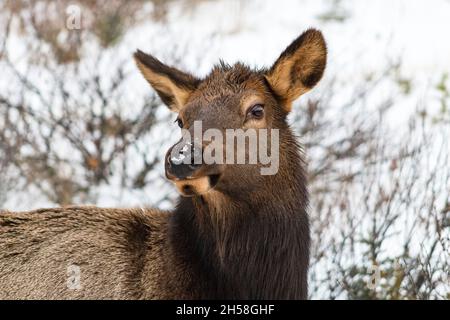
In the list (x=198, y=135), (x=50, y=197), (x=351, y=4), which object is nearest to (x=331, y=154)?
(x=50, y=197)

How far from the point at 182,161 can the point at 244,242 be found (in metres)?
0.85

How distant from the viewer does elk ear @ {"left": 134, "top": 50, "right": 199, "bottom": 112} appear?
628 centimetres

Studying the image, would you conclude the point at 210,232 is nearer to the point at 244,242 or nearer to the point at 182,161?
the point at 244,242

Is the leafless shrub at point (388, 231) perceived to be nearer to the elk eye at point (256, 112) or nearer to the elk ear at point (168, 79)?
the elk eye at point (256, 112)

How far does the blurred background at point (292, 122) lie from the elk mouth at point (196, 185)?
8.02 feet

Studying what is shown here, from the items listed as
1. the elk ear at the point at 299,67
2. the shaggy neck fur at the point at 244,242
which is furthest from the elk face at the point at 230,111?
the shaggy neck fur at the point at 244,242

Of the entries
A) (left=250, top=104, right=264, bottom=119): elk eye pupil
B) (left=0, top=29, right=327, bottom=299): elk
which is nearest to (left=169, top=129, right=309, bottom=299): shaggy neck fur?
(left=0, top=29, right=327, bottom=299): elk

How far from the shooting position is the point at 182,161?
5168 millimetres

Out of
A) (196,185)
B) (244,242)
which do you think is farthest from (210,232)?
(196,185)

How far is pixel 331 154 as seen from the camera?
10.1 meters

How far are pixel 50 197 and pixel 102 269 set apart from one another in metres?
4.78

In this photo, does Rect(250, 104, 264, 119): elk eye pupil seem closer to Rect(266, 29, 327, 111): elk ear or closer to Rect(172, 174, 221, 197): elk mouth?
Rect(266, 29, 327, 111): elk ear

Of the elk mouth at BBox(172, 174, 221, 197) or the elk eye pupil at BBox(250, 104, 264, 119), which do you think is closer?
the elk mouth at BBox(172, 174, 221, 197)

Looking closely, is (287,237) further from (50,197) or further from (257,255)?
(50,197)
